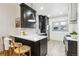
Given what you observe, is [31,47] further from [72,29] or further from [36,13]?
[72,29]

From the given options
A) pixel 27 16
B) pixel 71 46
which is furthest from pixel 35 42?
pixel 71 46

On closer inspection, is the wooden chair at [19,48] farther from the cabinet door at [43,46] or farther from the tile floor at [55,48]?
the tile floor at [55,48]

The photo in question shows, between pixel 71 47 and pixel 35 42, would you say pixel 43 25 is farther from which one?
pixel 71 47

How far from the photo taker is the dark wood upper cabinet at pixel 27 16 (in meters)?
1.94

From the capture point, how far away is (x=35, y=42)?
1.97 metres

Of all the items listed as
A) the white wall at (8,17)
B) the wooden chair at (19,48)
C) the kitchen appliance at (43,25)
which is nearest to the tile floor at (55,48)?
the kitchen appliance at (43,25)

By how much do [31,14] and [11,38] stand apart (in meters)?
0.57

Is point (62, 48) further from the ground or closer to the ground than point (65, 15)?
closer to the ground

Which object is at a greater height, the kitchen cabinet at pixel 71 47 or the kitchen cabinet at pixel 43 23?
the kitchen cabinet at pixel 43 23

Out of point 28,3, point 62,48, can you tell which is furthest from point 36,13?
point 62,48

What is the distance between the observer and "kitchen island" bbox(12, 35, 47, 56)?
194cm

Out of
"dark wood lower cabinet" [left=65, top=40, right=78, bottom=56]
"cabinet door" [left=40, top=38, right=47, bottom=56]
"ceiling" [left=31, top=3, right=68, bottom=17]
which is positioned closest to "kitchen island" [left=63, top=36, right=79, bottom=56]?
"dark wood lower cabinet" [left=65, top=40, right=78, bottom=56]

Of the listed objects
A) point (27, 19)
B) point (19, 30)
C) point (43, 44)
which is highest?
point (27, 19)

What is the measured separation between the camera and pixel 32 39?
1.97 metres
